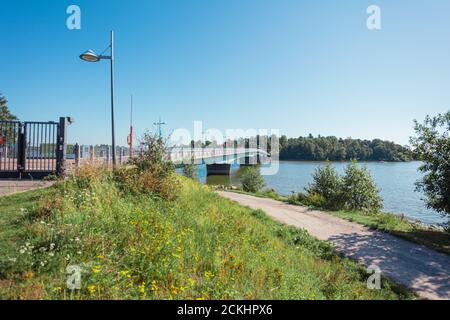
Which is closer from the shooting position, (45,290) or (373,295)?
(45,290)

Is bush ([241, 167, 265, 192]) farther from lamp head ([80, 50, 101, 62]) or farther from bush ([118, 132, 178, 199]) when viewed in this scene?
lamp head ([80, 50, 101, 62])

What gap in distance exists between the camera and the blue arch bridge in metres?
24.4

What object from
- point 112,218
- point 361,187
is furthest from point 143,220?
point 361,187

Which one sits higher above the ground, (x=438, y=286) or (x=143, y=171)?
(x=143, y=171)

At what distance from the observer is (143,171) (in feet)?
31.2

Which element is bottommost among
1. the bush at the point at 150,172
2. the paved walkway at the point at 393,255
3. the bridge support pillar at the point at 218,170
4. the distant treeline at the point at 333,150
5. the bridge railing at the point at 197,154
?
the paved walkway at the point at 393,255

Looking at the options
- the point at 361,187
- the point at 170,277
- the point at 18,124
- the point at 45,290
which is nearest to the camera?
the point at 45,290

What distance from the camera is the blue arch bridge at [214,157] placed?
24438mm

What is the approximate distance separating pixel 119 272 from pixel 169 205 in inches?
172

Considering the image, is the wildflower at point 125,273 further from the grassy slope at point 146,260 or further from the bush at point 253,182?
the bush at point 253,182

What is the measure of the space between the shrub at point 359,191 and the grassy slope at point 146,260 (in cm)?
1247

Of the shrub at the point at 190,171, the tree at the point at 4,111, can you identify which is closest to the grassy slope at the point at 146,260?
the shrub at the point at 190,171

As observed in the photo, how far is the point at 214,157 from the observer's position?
3825 centimetres
